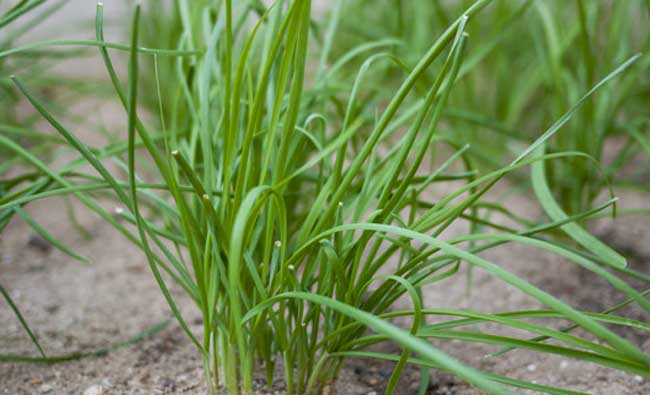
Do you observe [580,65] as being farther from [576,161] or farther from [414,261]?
[414,261]

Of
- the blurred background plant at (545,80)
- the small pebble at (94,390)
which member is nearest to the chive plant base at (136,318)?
the small pebble at (94,390)

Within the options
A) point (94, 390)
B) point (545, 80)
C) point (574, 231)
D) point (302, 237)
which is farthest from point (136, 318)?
point (545, 80)

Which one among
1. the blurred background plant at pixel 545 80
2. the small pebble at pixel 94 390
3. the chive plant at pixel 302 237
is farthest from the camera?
the blurred background plant at pixel 545 80

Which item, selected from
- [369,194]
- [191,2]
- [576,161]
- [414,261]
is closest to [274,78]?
[369,194]

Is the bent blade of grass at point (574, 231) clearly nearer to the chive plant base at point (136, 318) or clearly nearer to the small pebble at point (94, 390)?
the chive plant base at point (136, 318)

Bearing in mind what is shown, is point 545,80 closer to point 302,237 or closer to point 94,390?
point 302,237

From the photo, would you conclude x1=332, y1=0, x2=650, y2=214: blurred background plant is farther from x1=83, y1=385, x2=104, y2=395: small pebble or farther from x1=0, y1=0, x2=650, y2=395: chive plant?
x1=83, y1=385, x2=104, y2=395: small pebble

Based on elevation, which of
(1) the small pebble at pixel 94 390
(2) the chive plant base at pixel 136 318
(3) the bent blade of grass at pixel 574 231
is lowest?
(2) the chive plant base at pixel 136 318

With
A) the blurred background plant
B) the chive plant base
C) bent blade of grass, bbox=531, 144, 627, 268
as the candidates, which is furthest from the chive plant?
the blurred background plant
